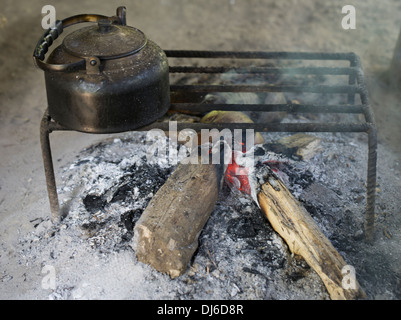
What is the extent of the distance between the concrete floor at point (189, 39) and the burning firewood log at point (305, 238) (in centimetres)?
147

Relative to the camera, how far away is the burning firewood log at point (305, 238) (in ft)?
7.79

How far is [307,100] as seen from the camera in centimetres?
448

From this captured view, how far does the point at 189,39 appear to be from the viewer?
5535 millimetres

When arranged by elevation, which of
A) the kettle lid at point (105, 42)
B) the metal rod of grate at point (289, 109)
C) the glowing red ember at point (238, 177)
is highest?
the kettle lid at point (105, 42)

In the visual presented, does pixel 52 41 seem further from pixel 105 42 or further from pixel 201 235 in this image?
pixel 201 235

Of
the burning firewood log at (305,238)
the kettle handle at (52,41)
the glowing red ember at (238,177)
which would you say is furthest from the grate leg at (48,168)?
the burning firewood log at (305,238)

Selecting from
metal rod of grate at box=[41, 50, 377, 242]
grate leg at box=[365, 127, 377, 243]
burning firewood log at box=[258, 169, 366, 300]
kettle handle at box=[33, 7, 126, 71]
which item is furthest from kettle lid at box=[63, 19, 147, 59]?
grate leg at box=[365, 127, 377, 243]

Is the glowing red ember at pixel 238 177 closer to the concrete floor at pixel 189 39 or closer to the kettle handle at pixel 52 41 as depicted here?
the kettle handle at pixel 52 41

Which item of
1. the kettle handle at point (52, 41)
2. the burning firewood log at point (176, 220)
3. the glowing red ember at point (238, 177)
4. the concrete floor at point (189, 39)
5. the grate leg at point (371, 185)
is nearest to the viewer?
the kettle handle at point (52, 41)

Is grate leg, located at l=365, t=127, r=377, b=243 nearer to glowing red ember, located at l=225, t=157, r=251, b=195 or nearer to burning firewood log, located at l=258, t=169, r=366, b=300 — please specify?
burning firewood log, located at l=258, t=169, r=366, b=300

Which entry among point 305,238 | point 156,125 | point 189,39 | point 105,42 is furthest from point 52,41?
point 189,39

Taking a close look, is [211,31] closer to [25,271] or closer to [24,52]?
[24,52]

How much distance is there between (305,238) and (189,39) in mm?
3662

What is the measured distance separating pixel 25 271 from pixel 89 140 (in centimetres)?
152
